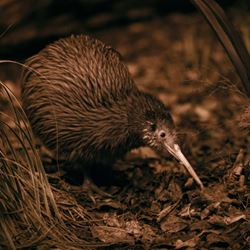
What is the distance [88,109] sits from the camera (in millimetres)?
4102

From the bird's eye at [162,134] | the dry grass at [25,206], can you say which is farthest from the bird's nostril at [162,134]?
the dry grass at [25,206]

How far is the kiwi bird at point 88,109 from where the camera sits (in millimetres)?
4020

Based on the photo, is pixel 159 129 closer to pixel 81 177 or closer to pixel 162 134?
pixel 162 134

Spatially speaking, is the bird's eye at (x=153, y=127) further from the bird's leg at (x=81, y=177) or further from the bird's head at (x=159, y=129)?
the bird's leg at (x=81, y=177)

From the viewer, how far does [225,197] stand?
372cm

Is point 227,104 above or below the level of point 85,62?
below

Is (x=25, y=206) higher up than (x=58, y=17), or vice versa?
(x=58, y=17)

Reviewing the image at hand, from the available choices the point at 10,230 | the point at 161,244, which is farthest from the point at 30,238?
the point at 161,244

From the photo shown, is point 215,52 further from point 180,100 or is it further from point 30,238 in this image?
point 30,238

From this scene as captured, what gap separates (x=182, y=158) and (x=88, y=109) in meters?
0.67

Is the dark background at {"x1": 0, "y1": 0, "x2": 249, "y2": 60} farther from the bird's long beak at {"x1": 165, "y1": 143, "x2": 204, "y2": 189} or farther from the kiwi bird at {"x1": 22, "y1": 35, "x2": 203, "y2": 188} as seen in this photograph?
the bird's long beak at {"x1": 165, "y1": 143, "x2": 204, "y2": 189}

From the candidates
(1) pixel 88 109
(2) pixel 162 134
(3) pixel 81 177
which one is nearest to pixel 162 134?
(2) pixel 162 134

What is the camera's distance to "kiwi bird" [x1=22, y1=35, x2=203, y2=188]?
4020 millimetres

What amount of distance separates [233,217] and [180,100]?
2375mm
